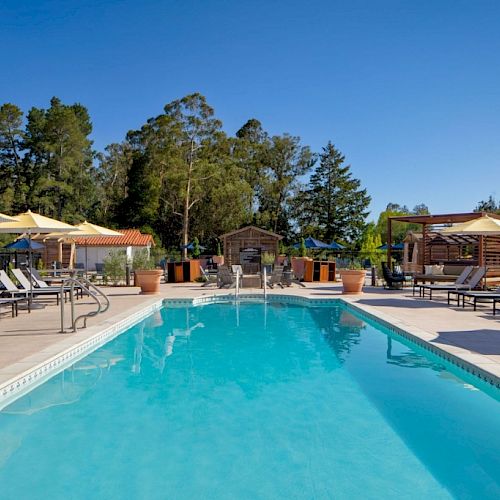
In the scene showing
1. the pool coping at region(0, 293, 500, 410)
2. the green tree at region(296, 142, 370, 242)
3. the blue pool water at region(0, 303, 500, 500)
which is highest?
the green tree at region(296, 142, 370, 242)

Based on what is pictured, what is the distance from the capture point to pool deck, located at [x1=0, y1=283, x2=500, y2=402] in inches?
218

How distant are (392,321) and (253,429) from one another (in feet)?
16.1

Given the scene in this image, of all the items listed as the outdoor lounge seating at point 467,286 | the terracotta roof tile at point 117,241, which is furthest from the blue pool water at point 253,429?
the terracotta roof tile at point 117,241

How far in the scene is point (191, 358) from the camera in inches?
271

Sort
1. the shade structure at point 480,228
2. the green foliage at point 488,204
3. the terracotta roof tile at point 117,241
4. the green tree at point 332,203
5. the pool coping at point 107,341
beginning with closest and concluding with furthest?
the pool coping at point 107,341 < the shade structure at point 480,228 < the terracotta roof tile at point 117,241 < the green tree at point 332,203 < the green foliage at point 488,204

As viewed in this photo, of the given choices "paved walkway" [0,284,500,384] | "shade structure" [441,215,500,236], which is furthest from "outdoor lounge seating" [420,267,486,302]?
"shade structure" [441,215,500,236]

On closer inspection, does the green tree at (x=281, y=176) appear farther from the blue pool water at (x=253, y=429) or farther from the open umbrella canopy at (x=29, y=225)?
the blue pool water at (x=253, y=429)

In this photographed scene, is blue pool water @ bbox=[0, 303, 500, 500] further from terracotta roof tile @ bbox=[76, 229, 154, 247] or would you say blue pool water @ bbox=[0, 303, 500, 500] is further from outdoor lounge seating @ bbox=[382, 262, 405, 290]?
terracotta roof tile @ bbox=[76, 229, 154, 247]

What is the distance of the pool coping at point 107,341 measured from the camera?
15.9 ft

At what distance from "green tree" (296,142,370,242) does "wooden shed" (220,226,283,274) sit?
56.8 feet

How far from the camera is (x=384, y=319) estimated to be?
28.6 feet

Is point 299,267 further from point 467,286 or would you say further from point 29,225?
point 29,225

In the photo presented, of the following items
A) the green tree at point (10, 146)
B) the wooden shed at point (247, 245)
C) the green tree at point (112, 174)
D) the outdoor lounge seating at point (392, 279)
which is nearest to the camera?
the outdoor lounge seating at point (392, 279)

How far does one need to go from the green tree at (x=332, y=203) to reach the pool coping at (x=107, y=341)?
1152 inches
